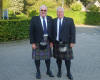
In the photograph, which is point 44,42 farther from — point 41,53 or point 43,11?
point 43,11

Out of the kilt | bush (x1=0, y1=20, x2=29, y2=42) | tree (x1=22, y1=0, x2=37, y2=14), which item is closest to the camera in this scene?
the kilt

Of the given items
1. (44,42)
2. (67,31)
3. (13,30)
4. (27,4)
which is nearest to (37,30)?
(44,42)

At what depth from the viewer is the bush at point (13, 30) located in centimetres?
1154

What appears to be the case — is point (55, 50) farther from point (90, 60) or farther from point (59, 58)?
point (90, 60)

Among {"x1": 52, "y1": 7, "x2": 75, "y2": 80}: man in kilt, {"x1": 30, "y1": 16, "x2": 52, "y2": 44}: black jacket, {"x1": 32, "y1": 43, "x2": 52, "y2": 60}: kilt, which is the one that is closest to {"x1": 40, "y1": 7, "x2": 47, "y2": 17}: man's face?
{"x1": 30, "y1": 16, "x2": 52, "y2": 44}: black jacket

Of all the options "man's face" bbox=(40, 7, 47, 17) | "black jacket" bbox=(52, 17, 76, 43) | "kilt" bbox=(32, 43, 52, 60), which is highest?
"man's face" bbox=(40, 7, 47, 17)

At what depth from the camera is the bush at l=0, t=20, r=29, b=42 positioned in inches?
454

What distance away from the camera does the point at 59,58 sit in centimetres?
531

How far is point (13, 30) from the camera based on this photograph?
39.1ft

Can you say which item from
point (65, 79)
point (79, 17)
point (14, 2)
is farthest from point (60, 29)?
point (14, 2)

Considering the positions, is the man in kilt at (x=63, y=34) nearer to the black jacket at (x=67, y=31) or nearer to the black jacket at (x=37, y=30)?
the black jacket at (x=67, y=31)

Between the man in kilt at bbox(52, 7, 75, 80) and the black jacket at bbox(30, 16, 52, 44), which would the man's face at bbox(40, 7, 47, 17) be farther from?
the man in kilt at bbox(52, 7, 75, 80)

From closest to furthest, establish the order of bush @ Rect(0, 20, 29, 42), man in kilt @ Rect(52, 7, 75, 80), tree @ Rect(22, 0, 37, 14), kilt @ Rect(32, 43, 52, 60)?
man in kilt @ Rect(52, 7, 75, 80) < kilt @ Rect(32, 43, 52, 60) < bush @ Rect(0, 20, 29, 42) < tree @ Rect(22, 0, 37, 14)

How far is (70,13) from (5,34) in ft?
87.1
